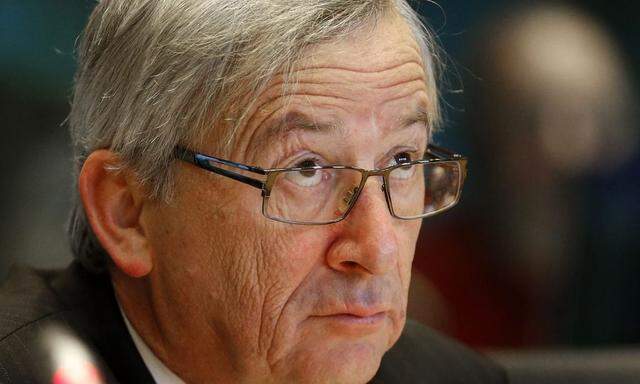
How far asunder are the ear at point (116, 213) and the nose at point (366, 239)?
0.43 m

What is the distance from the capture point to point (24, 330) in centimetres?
193

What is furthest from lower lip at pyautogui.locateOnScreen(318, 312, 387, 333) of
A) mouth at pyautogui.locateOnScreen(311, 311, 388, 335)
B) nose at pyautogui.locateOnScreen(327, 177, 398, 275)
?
nose at pyautogui.locateOnScreen(327, 177, 398, 275)

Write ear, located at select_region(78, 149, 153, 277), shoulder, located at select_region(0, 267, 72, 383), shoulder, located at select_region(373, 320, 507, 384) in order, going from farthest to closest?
shoulder, located at select_region(373, 320, 507, 384)
ear, located at select_region(78, 149, 153, 277)
shoulder, located at select_region(0, 267, 72, 383)

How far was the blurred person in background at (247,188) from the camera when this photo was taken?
1862mm

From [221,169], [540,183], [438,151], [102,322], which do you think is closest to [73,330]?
[102,322]

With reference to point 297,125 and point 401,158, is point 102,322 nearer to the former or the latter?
point 297,125

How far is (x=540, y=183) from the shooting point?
131 inches

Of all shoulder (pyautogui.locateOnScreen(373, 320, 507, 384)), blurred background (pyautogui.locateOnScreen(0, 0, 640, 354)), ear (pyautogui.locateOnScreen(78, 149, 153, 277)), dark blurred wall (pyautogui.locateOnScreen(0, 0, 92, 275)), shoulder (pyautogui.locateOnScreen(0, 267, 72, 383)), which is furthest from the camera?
blurred background (pyautogui.locateOnScreen(0, 0, 640, 354))

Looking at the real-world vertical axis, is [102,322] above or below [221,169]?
below

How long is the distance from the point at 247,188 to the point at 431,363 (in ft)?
2.98

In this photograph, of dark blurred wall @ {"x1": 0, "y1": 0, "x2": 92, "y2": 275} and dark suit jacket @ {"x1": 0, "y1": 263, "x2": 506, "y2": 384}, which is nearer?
dark suit jacket @ {"x1": 0, "y1": 263, "x2": 506, "y2": 384}

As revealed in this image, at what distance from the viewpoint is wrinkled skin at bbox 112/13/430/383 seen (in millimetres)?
1877

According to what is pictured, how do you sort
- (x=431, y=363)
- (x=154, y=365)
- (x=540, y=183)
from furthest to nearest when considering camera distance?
1. (x=540, y=183)
2. (x=431, y=363)
3. (x=154, y=365)

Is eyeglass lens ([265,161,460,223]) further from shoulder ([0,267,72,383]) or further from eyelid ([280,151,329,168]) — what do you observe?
shoulder ([0,267,72,383])
